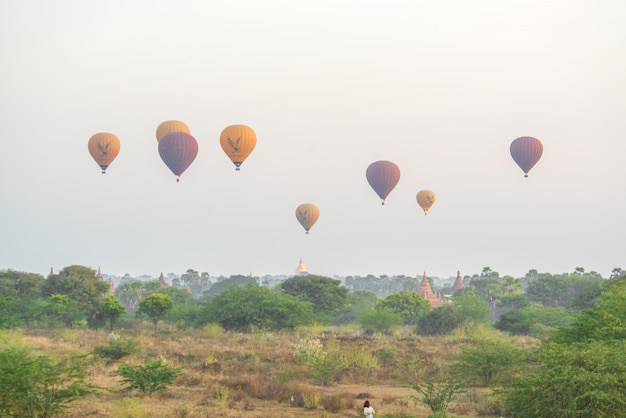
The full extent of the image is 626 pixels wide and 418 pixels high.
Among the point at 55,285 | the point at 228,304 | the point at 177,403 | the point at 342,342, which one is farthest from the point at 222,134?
the point at 177,403

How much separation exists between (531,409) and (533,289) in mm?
84749

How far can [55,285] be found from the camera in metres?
59.3

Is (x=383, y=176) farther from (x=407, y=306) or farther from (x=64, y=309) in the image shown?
(x=64, y=309)

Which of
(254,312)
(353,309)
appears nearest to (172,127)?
(254,312)

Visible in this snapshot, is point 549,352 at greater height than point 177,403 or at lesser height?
greater

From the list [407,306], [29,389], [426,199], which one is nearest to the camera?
[29,389]

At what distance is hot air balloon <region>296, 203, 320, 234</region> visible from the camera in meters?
79.7

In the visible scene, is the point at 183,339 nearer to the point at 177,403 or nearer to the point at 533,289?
the point at 177,403

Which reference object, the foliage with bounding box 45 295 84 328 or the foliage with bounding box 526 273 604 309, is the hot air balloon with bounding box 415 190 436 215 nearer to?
the foliage with bounding box 526 273 604 309

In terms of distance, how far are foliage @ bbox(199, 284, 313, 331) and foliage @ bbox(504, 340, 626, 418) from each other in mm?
34613

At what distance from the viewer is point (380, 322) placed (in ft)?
184

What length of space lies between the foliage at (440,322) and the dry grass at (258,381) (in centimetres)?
1251

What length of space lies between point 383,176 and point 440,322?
630 inches

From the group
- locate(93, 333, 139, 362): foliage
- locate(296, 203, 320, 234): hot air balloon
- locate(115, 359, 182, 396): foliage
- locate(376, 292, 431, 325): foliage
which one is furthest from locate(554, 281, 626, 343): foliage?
locate(296, 203, 320, 234): hot air balloon
